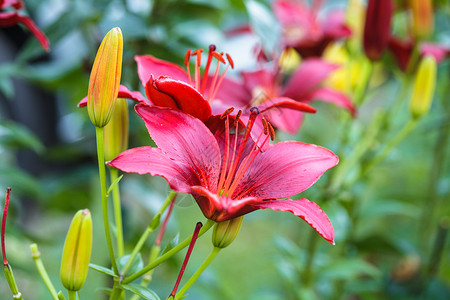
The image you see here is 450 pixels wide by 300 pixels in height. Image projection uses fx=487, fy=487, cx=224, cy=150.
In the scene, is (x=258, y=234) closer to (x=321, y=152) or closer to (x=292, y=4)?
(x=292, y=4)

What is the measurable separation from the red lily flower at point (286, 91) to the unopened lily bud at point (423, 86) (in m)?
0.08

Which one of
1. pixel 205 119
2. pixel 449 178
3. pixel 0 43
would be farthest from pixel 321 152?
pixel 0 43

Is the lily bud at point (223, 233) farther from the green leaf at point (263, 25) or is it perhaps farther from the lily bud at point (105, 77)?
the green leaf at point (263, 25)

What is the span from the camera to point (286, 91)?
595 millimetres

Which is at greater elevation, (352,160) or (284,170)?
(284,170)

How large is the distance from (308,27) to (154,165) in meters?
0.53

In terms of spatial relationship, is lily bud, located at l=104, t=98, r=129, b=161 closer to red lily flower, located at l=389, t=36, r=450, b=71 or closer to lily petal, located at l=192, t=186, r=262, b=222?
lily petal, located at l=192, t=186, r=262, b=222

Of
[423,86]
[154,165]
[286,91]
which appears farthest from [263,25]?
[154,165]

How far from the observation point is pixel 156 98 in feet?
1.14

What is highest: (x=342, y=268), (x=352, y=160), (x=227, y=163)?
(x=227, y=163)

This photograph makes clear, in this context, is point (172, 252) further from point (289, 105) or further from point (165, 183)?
point (165, 183)

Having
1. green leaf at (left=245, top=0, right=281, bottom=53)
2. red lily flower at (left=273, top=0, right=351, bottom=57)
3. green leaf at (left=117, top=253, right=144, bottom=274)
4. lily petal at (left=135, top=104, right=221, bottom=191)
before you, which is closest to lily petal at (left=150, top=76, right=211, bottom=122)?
lily petal at (left=135, top=104, right=221, bottom=191)

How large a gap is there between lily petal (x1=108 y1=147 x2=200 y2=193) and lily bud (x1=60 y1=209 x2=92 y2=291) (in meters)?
0.04

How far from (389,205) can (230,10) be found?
40 cm
